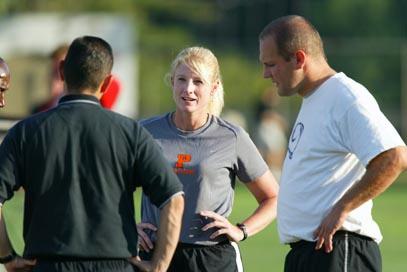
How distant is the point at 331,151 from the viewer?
6.92 metres

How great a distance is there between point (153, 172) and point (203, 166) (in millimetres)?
1251

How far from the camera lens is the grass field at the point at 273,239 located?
14.4 meters

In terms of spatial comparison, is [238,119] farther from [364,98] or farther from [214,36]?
[364,98]

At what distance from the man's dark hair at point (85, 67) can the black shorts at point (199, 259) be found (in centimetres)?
144

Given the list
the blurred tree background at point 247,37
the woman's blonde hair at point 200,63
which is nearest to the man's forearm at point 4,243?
the woman's blonde hair at point 200,63

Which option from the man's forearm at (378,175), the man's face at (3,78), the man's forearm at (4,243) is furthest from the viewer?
the man's face at (3,78)

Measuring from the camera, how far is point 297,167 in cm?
707

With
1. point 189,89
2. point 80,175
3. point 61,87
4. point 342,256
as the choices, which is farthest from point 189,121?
point 61,87

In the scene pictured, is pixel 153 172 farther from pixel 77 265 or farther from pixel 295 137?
pixel 295 137

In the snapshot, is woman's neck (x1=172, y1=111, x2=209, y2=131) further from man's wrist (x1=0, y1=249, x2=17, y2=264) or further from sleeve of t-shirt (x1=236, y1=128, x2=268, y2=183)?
man's wrist (x1=0, y1=249, x2=17, y2=264)

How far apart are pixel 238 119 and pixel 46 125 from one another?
102 ft

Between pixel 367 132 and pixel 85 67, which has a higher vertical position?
pixel 85 67

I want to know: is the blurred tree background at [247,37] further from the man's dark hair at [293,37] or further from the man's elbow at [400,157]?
the man's elbow at [400,157]

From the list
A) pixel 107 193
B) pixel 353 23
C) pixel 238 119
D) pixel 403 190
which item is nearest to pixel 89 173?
pixel 107 193
